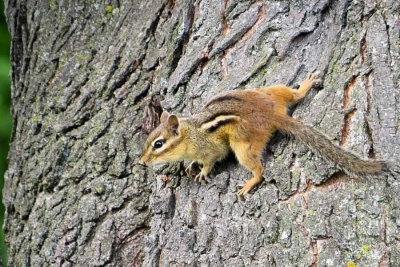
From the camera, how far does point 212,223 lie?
3387mm

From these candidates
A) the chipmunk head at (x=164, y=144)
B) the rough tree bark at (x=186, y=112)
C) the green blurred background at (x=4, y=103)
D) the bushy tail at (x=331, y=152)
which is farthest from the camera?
the green blurred background at (x=4, y=103)

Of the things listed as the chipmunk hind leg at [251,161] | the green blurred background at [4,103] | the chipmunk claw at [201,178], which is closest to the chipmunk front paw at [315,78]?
the chipmunk hind leg at [251,161]

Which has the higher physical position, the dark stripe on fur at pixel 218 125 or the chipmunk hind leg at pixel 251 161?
the dark stripe on fur at pixel 218 125

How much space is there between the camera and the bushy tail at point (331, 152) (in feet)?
9.68

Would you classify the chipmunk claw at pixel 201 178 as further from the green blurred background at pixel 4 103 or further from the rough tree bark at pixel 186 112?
the green blurred background at pixel 4 103

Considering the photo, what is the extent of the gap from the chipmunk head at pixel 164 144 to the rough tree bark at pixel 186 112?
0.10 m

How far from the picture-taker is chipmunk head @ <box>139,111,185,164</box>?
377 cm

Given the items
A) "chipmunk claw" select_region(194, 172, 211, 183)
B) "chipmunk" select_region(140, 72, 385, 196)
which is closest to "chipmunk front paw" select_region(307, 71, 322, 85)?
"chipmunk" select_region(140, 72, 385, 196)

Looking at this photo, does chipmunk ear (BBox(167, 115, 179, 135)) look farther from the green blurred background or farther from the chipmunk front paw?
the green blurred background

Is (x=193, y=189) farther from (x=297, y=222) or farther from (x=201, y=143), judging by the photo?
(x=297, y=222)

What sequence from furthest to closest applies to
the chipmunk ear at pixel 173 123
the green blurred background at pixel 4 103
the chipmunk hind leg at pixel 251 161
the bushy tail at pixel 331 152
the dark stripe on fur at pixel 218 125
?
the green blurred background at pixel 4 103 → the chipmunk ear at pixel 173 123 → the dark stripe on fur at pixel 218 125 → the chipmunk hind leg at pixel 251 161 → the bushy tail at pixel 331 152

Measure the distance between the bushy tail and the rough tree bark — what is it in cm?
5

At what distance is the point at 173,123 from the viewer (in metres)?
3.73

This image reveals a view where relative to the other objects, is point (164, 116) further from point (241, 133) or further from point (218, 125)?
point (241, 133)
